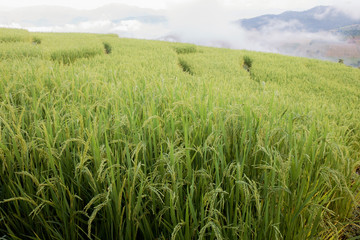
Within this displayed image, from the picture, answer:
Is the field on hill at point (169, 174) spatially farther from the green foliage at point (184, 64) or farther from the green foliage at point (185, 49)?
the green foliage at point (185, 49)

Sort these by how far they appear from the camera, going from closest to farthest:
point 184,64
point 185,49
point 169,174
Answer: point 169,174
point 184,64
point 185,49

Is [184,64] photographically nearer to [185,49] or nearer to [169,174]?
[185,49]

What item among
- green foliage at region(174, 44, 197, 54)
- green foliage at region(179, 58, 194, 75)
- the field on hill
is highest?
green foliage at region(174, 44, 197, 54)

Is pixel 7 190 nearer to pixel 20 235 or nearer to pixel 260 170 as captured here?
pixel 20 235

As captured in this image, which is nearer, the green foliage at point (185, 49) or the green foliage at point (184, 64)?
the green foliage at point (184, 64)

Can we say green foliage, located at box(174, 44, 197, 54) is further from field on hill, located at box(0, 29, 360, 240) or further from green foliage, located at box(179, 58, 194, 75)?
field on hill, located at box(0, 29, 360, 240)

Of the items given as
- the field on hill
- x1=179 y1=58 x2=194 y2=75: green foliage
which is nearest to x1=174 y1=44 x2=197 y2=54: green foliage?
x1=179 y1=58 x2=194 y2=75: green foliage

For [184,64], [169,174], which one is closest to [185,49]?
[184,64]

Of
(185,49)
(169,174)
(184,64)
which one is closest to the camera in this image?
(169,174)

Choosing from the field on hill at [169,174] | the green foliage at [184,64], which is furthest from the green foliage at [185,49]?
the field on hill at [169,174]

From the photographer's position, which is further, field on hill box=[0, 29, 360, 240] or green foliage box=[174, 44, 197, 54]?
green foliage box=[174, 44, 197, 54]

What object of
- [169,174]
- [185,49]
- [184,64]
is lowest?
[169,174]

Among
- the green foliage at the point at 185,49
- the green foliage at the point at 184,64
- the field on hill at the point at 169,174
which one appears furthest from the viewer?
the green foliage at the point at 185,49

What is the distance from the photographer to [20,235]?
1.11 m
